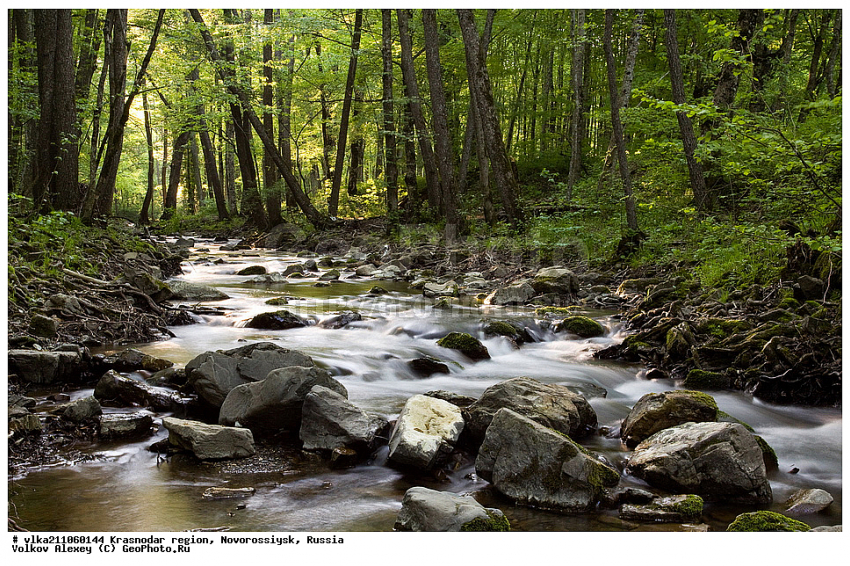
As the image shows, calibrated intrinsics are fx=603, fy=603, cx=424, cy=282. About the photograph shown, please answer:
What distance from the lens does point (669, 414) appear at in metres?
4.48

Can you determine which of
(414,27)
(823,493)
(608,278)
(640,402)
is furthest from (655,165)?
(414,27)

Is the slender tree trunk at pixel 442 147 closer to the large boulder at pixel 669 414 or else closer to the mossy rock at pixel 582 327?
the mossy rock at pixel 582 327

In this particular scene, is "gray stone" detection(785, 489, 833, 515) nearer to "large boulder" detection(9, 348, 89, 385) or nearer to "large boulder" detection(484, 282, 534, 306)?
"large boulder" detection(9, 348, 89, 385)

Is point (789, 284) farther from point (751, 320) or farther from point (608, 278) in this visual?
point (608, 278)

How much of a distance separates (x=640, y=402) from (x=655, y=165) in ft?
29.7

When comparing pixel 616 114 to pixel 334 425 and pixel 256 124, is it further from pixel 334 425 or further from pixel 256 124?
pixel 256 124

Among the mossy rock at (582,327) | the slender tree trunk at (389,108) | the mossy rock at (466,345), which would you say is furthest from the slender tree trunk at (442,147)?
the mossy rock at (466,345)

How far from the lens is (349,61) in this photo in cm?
2000

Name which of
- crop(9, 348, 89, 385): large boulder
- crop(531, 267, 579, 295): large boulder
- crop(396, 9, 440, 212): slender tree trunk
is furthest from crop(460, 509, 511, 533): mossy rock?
crop(396, 9, 440, 212): slender tree trunk

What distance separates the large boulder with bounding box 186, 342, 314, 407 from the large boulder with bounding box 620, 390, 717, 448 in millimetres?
2807

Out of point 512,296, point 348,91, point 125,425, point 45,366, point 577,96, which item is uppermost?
point 348,91

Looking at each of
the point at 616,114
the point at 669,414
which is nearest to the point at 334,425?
the point at 669,414

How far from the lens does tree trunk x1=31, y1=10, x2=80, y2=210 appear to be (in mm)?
11156

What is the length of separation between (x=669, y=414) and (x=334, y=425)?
8.10ft
